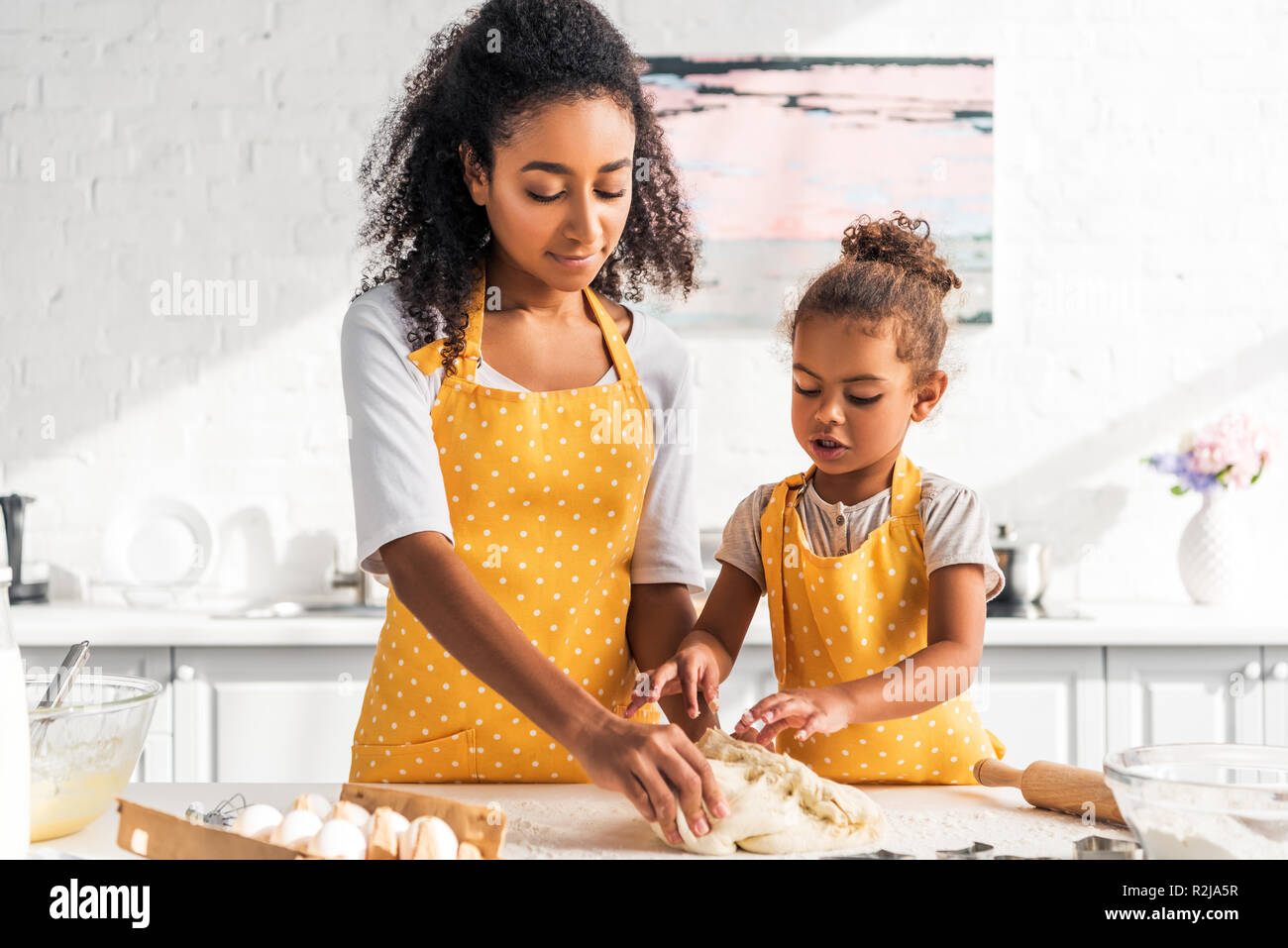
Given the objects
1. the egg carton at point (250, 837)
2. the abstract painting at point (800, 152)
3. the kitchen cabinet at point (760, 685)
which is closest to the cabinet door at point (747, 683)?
the kitchen cabinet at point (760, 685)

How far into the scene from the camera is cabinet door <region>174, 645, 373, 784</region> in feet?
7.68

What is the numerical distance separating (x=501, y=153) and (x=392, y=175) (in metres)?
0.25

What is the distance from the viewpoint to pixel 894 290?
4.11 feet

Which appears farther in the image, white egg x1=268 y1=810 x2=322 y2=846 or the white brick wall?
the white brick wall

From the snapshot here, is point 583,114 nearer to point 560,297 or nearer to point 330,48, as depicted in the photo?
point 560,297

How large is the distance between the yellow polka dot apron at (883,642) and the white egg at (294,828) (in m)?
0.56

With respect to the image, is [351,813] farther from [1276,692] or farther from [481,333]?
[1276,692]

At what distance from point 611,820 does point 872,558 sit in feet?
1.43

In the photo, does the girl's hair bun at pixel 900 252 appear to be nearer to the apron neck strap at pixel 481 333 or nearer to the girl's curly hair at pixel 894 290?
the girl's curly hair at pixel 894 290

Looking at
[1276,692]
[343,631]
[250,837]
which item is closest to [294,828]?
[250,837]

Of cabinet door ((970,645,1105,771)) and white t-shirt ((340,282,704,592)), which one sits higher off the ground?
white t-shirt ((340,282,704,592))

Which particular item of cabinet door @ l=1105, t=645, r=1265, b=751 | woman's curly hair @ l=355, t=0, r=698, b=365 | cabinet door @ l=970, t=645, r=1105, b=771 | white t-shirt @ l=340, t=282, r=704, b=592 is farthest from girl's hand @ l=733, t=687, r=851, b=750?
cabinet door @ l=1105, t=645, r=1265, b=751

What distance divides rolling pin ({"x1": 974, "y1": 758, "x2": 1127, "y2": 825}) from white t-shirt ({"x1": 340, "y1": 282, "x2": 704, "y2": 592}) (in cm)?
45

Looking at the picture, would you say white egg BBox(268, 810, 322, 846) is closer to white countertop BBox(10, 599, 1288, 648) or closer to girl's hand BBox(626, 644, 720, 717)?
girl's hand BBox(626, 644, 720, 717)
